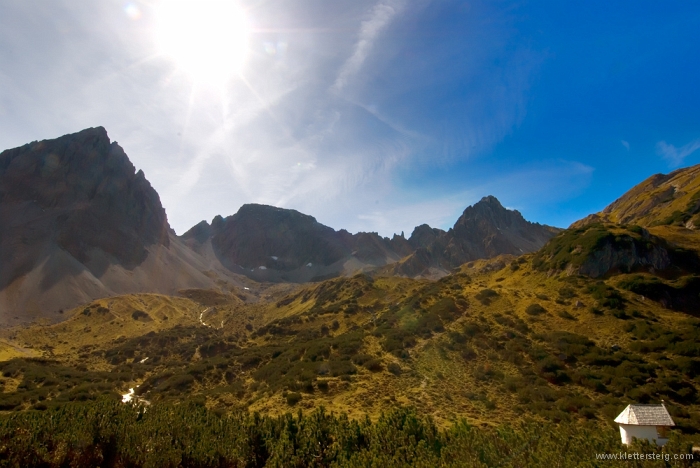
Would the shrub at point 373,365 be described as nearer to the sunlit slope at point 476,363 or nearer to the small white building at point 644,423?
the sunlit slope at point 476,363

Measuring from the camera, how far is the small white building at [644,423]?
1401cm

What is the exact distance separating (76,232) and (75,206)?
55.8ft

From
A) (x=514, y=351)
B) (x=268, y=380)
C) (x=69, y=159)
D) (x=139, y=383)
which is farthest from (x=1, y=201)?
(x=514, y=351)

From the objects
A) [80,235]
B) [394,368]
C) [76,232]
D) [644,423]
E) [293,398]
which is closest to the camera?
[644,423]

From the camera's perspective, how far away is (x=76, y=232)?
5167 inches

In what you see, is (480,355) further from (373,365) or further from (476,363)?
(373,365)

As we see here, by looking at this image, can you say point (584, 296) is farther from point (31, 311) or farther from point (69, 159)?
point (69, 159)

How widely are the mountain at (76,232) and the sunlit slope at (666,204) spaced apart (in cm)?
14855

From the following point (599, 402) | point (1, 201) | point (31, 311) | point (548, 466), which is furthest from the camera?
point (1, 201)

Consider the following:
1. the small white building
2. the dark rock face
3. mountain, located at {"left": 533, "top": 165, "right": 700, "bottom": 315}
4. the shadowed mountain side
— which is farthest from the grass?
the dark rock face

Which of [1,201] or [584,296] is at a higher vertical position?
[1,201]

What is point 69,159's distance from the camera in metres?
151

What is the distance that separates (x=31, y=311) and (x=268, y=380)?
100861mm

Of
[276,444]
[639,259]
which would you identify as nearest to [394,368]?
[276,444]
